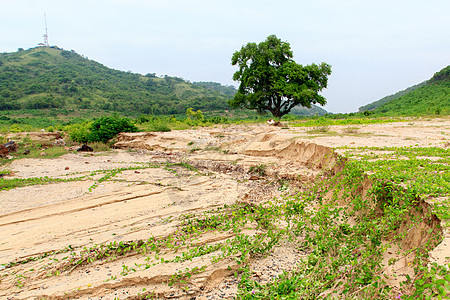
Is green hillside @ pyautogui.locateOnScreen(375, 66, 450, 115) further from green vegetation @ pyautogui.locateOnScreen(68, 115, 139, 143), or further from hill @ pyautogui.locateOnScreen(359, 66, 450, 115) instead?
green vegetation @ pyautogui.locateOnScreen(68, 115, 139, 143)

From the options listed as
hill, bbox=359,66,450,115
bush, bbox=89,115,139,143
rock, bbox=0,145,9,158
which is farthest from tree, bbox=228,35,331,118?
rock, bbox=0,145,9,158

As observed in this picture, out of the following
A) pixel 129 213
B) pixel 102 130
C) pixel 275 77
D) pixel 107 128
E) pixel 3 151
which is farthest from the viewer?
pixel 275 77

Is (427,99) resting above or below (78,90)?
below

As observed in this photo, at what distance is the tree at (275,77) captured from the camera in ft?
63.1

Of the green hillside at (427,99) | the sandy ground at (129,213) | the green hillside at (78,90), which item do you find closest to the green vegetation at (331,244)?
the sandy ground at (129,213)

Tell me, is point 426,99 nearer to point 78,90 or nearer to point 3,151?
point 3,151

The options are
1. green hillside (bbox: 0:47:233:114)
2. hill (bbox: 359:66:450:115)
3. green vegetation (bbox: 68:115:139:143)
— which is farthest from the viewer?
green hillside (bbox: 0:47:233:114)

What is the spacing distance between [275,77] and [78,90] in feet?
127

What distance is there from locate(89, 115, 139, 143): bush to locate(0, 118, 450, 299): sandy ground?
4.57 meters

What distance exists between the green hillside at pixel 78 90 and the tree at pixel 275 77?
73.4 feet

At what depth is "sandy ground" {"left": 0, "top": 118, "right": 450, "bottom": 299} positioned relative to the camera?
2568 millimetres

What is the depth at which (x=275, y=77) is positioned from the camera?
1950cm

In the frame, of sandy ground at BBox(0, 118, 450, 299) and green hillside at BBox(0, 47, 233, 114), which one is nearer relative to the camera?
sandy ground at BBox(0, 118, 450, 299)

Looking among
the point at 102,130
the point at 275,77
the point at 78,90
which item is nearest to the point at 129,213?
the point at 102,130
